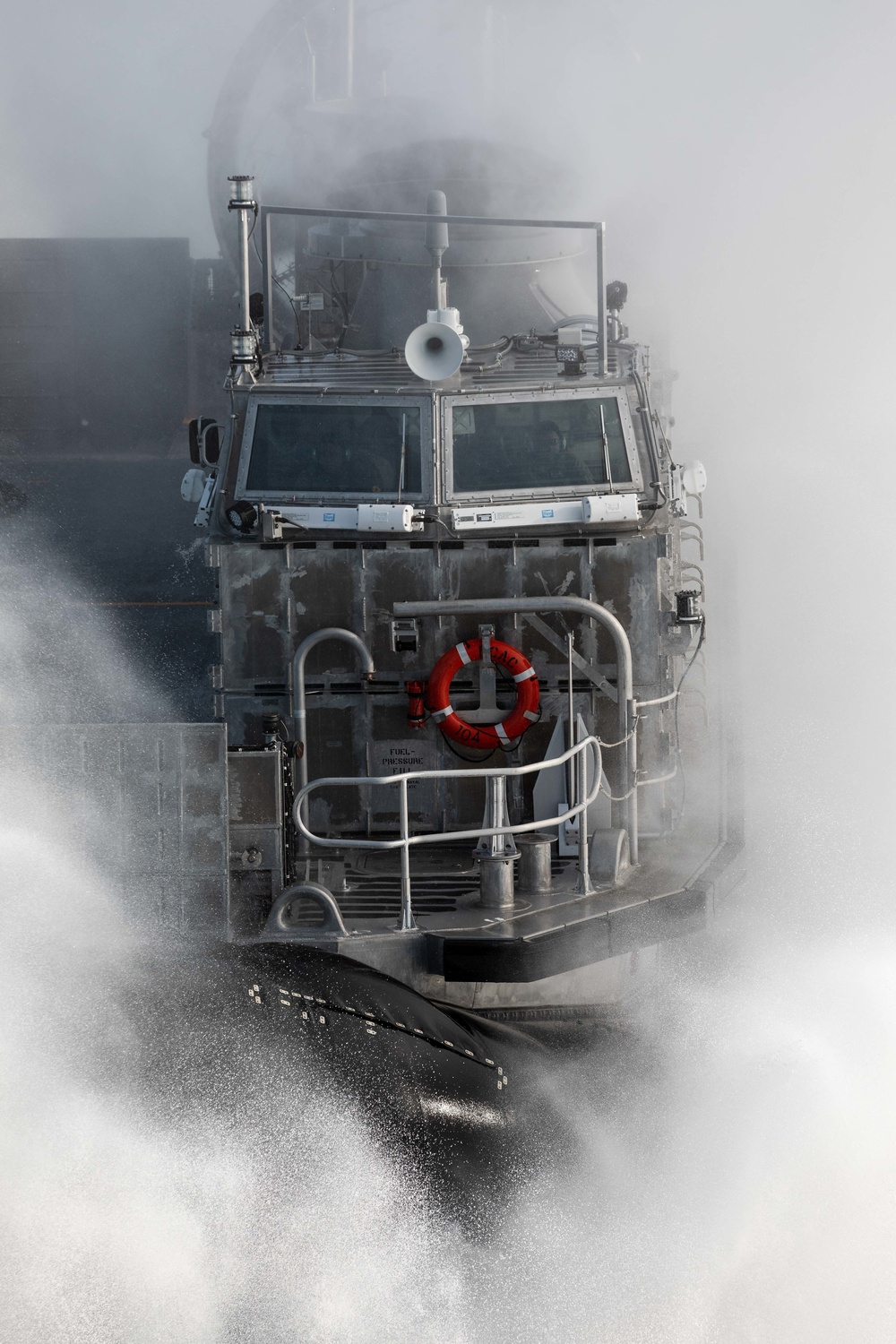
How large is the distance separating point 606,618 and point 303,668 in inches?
65.5

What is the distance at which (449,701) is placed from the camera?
295 inches

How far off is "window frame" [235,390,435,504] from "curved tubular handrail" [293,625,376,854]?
2.83 feet

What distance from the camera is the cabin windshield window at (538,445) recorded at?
791 centimetres

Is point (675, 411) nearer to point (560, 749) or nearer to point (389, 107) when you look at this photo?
point (389, 107)

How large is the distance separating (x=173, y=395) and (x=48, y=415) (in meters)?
2.13

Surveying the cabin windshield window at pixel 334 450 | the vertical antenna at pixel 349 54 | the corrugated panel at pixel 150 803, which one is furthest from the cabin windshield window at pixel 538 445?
the vertical antenna at pixel 349 54

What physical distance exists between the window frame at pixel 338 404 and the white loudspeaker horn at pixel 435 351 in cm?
17

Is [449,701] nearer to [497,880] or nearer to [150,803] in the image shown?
[497,880]

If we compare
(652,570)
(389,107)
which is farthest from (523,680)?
(389,107)

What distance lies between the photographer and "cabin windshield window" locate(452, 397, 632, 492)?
26.0 feet

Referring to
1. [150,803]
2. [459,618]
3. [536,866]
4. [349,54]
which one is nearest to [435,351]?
[459,618]

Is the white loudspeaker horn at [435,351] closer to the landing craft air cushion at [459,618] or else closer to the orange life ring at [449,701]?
the landing craft air cushion at [459,618]

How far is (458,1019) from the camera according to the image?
6305mm

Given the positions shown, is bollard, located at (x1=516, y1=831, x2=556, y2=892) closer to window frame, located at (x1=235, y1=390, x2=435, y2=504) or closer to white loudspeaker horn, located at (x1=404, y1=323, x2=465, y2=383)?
window frame, located at (x1=235, y1=390, x2=435, y2=504)
